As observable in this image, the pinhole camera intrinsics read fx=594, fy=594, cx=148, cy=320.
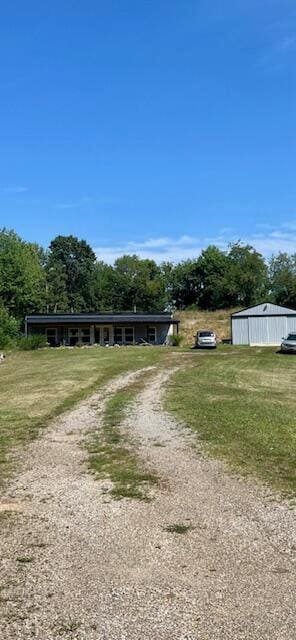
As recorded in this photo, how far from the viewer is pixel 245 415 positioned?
1384 centimetres

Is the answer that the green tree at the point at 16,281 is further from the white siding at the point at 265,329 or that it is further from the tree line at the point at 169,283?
the white siding at the point at 265,329

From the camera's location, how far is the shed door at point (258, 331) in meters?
57.5

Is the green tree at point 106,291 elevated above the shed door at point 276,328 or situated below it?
above

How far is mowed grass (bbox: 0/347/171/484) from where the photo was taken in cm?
1182

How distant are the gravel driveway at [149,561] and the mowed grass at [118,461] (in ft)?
0.72

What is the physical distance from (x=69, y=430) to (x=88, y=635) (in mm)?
8650

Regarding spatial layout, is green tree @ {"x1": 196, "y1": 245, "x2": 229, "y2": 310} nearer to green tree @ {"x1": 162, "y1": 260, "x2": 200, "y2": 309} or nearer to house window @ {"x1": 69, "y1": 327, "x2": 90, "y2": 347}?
green tree @ {"x1": 162, "y1": 260, "x2": 200, "y2": 309}

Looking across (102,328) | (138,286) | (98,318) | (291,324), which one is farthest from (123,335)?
(138,286)

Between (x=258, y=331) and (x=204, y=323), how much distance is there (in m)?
16.2

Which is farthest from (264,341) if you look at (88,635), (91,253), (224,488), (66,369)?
(91,253)

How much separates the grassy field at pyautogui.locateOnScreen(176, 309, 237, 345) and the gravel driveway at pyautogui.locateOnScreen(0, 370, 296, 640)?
60194mm

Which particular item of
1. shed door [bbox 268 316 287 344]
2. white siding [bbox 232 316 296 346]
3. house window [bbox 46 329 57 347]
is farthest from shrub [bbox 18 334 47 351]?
shed door [bbox 268 316 287 344]

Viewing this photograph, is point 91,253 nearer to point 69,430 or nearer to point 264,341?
point 264,341

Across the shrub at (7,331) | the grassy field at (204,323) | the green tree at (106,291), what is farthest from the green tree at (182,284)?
the shrub at (7,331)
